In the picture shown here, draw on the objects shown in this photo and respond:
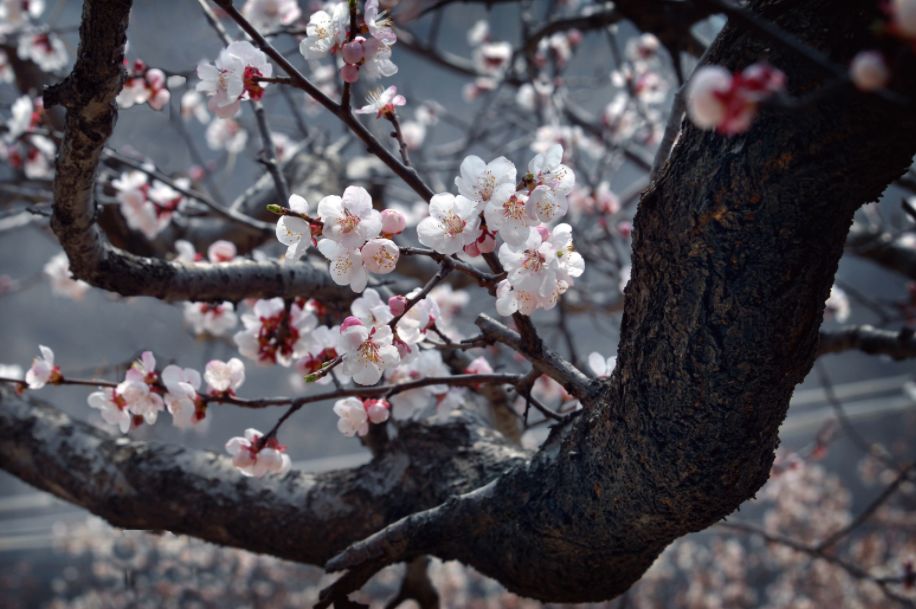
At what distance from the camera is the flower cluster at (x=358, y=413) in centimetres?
72

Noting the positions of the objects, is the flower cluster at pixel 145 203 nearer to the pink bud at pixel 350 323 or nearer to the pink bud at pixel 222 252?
the pink bud at pixel 222 252

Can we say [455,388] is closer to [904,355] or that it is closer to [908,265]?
[904,355]

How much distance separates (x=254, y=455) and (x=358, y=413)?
4.9 inches

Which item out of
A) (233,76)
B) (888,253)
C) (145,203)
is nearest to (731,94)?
(233,76)

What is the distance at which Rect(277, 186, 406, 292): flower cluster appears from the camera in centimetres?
54

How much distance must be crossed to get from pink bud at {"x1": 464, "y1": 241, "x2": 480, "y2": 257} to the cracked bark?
5.2 inches

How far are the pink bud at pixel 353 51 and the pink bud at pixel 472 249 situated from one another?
19 cm

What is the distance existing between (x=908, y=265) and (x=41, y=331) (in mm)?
4278

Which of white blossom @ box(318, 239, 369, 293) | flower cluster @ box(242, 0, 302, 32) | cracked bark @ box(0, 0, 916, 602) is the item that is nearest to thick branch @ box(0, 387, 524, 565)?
cracked bark @ box(0, 0, 916, 602)

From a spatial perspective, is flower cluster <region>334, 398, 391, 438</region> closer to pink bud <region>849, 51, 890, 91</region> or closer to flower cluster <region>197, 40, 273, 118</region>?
flower cluster <region>197, 40, 273, 118</region>

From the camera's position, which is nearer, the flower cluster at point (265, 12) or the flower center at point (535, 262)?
the flower center at point (535, 262)

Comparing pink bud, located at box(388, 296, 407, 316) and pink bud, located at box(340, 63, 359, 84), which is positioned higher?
pink bud, located at box(340, 63, 359, 84)

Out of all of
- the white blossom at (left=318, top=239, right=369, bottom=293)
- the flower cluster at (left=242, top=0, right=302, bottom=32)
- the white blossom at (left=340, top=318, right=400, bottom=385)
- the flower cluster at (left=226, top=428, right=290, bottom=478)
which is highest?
the flower cluster at (left=242, top=0, right=302, bottom=32)

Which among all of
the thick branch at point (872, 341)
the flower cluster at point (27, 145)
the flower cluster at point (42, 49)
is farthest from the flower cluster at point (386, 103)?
the flower cluster at point (42, 49)
